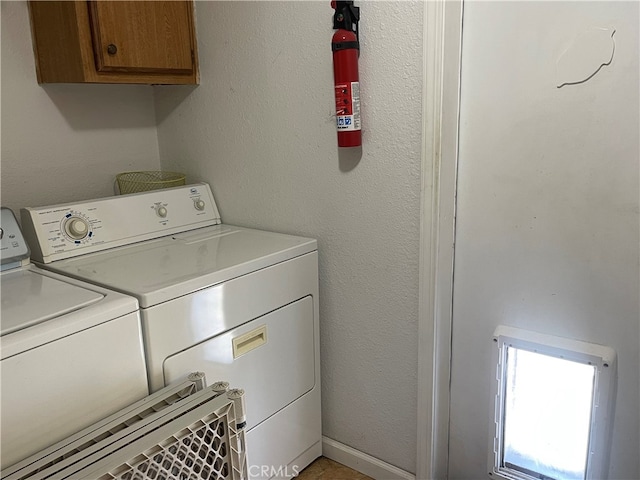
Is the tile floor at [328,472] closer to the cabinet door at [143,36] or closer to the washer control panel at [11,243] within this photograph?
the washer control panel at [11,243]

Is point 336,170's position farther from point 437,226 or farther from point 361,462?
point 361,462

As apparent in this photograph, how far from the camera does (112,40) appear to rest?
1621mm

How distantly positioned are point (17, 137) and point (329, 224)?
3.63ft

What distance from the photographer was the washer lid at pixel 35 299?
44.1 inches

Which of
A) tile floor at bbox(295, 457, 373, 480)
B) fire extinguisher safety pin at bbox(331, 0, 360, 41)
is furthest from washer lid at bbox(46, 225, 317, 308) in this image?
tile floor at bbox(295, 457, 373, 480)

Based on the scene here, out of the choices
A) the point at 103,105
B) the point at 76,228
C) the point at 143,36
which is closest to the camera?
the point at 76,228

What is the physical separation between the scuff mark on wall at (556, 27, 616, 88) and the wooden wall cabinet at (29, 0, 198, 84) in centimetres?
128

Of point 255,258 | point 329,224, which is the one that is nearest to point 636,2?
point 329,224

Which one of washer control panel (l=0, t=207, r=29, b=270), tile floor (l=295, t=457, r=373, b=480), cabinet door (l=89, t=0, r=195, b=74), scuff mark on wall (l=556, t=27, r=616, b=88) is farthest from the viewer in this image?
tile floor (l=295, t=457, r=373, b=480)

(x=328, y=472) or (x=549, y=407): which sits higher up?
(x=549, y=407)

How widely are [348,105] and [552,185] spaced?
0.62 metres

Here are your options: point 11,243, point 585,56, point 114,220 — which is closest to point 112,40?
point 114,220

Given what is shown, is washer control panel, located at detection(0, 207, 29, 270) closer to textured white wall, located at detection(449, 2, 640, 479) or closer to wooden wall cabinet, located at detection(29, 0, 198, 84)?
wooden wall cabinet, located at detection(29, 0, 198, 84)

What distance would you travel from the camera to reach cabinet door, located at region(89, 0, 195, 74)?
1.59 metres
